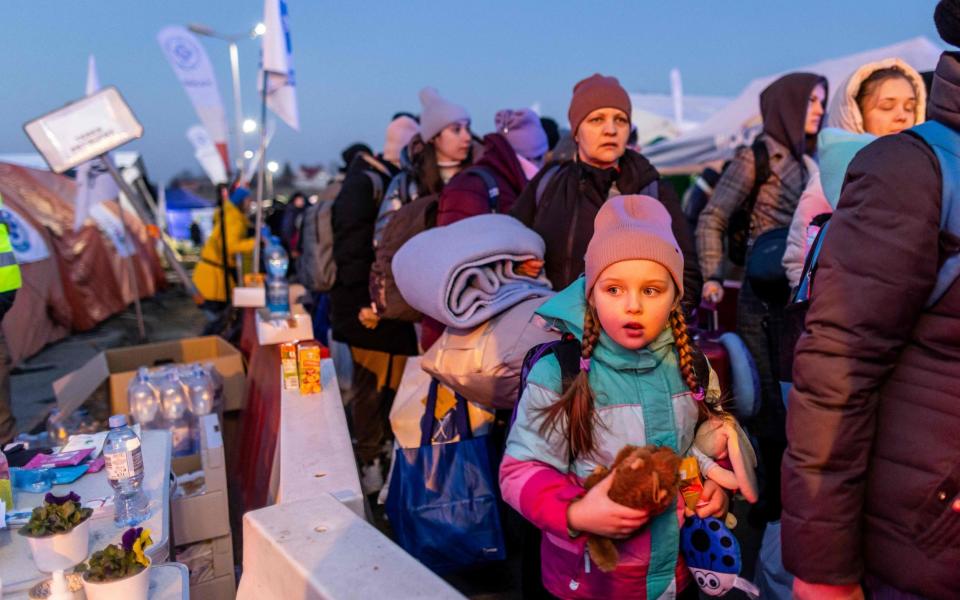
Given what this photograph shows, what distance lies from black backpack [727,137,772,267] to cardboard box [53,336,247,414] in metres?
3.90

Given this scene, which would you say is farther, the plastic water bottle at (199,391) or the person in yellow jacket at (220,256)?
the person in yellow jacket at (220,256)

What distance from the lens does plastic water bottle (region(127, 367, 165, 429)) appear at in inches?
200

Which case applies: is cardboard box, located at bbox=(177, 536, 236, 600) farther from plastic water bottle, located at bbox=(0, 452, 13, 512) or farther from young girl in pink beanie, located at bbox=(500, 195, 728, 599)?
young girl in pink beanie, located at bbox=(500, 195, 728, 599)

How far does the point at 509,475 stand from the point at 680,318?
0.72 metres

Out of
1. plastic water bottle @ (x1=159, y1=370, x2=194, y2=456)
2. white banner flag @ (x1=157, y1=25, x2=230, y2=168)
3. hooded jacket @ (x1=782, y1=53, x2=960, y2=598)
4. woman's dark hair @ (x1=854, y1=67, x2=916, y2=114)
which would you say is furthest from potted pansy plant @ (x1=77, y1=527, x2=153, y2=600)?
white banner flag @ (x1=157, y1=25, x2=230, y2=168)

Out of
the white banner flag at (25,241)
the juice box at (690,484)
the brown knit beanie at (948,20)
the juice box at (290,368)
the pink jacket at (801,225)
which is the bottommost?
the white banner flag at (25,241)

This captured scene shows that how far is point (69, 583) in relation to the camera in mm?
1998

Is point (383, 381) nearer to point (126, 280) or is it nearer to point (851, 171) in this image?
point (851, 171)

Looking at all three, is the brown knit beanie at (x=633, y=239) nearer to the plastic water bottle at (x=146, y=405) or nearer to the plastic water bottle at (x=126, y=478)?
the plastic water bottle at (x=126, y=478)

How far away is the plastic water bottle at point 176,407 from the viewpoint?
16.6ft

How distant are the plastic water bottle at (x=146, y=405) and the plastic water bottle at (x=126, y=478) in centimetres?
A: 261

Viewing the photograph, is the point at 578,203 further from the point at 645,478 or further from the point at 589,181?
the point at 645,478

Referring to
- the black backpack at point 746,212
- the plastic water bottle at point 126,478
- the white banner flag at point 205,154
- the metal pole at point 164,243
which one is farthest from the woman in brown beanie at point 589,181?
the white banner flag at point 205,154

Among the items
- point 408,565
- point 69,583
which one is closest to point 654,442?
point 408,565
